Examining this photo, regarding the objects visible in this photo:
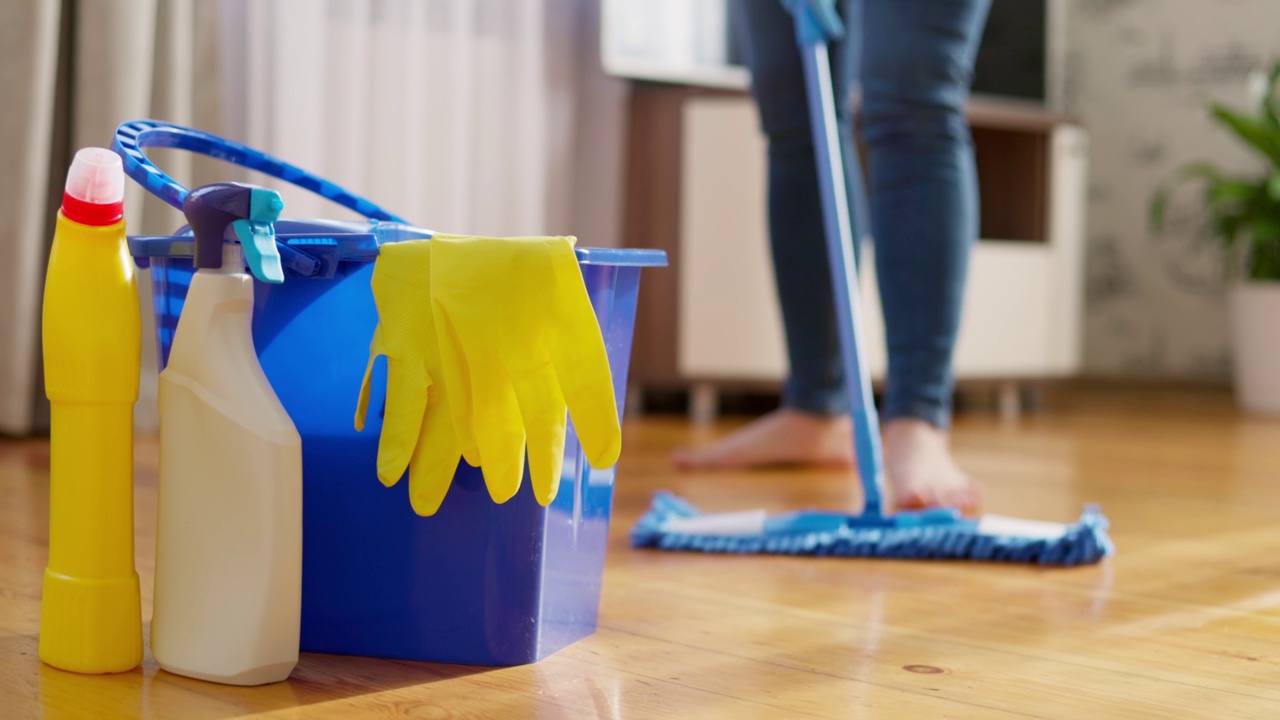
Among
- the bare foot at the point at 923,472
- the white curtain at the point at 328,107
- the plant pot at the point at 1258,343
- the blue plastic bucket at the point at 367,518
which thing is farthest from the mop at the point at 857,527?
the plant pot at the point at 1258,343

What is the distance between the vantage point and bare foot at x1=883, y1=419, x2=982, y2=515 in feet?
4.11

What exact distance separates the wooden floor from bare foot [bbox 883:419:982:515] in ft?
0.28

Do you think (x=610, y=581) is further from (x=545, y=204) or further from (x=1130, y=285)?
(x=1130, y=285)

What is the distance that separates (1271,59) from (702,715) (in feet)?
10.5

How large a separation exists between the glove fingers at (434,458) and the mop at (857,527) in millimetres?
415

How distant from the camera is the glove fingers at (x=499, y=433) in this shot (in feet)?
2.30

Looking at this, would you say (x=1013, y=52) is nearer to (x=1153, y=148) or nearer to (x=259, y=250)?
(x=1153, y=148)

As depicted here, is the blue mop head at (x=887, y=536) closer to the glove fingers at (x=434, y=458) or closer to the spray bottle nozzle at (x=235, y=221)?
the glove fingers at (x=434, y=458)

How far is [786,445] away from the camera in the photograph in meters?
1.62

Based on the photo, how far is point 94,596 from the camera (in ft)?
2.25

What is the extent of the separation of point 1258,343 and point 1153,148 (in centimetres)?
83

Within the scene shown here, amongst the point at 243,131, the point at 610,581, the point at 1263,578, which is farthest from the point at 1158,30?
the point at 610,581

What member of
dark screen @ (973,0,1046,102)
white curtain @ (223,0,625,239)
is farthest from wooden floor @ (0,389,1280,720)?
dark screen @ (973,0,1046,102)

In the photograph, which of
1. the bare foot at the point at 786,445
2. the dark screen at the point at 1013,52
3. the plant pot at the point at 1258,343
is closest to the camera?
the bare foot at the point at 786,445
